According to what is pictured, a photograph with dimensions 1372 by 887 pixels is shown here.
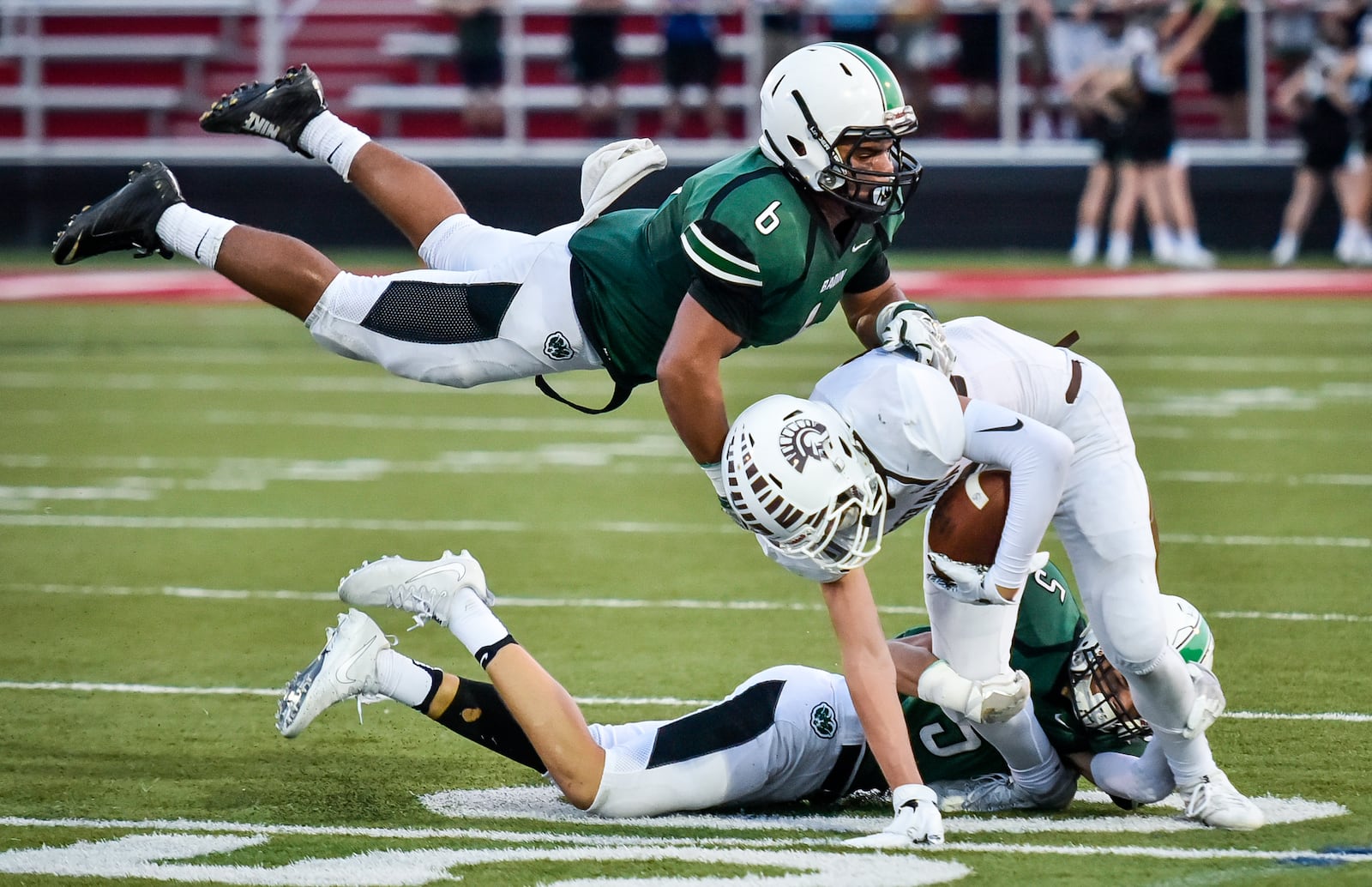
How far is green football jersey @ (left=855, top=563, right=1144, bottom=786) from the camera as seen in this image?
4211 millimetres

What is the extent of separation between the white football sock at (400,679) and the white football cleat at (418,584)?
3.9 inches

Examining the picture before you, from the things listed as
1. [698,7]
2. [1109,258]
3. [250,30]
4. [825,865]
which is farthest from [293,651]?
[250,30]

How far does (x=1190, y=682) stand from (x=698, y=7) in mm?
14336

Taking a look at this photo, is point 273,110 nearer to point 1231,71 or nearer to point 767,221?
point 767,221

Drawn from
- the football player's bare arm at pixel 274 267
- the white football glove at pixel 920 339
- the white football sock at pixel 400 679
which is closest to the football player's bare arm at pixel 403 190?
the football player's bare arm at pixel 274 267

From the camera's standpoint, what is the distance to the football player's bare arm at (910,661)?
4.20 meters

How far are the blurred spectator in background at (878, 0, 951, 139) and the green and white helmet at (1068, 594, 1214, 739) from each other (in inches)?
520

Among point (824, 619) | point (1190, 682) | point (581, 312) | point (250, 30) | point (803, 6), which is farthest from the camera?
point (250, 30)

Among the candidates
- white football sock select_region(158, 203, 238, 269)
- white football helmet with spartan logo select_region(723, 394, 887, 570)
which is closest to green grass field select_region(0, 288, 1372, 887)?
white football helmet with spartan logo select_region(723, 394, 887, 570)

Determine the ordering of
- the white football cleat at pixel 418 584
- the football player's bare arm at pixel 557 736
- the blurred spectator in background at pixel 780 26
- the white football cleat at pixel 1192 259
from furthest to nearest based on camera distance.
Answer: the blurred spectator in background at pixel 780 26, the white football cleat at pixel 1192 259, the white football cleat at pixel 418 584, the football player's bare arm at pixel 557 736

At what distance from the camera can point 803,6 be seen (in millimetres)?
17609

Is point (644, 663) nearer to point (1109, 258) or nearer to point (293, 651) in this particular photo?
point (293, 651)

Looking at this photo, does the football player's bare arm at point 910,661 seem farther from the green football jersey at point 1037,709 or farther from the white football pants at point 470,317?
the white football pants at point 470,317

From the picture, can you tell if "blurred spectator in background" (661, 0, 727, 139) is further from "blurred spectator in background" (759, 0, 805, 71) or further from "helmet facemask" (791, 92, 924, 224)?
"helmet facemask" (791, 92, 924, 224)
